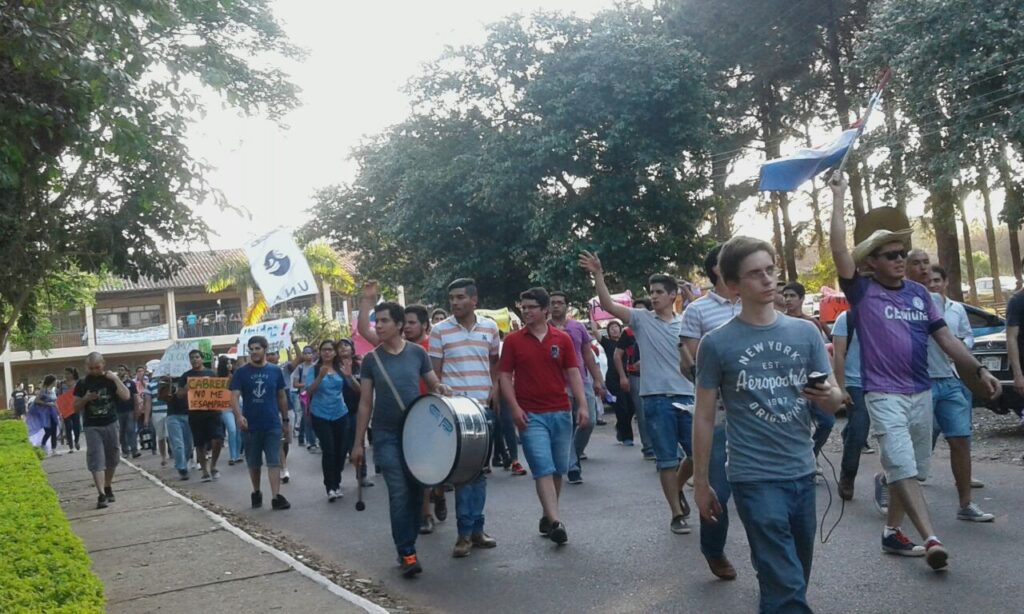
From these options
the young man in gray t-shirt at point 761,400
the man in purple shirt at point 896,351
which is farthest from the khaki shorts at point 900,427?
the young man in gray t-shirt at point 761,400

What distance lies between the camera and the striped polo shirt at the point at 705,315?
7.14m

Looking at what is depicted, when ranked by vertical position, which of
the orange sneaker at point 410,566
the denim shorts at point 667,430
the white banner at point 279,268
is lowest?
the orange sneaker at point 410,566

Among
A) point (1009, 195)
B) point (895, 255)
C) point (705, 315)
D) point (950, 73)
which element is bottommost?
point (705, 315)

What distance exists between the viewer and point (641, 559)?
730 centimetres

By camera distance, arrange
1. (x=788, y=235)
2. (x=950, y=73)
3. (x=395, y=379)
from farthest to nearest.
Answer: (x=788, y=235) → (x=950, y=73) → (x=395, y=379)

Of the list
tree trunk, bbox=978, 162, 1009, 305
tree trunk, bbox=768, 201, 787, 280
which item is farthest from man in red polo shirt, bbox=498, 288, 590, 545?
tree trunk, bbox=768, 201, 787, 280

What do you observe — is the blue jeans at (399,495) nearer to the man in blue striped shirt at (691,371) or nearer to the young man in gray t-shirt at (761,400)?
the man in blue striped shirt at (691,371)

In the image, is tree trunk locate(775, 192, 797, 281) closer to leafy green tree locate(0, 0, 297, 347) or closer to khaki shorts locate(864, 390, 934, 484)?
leafy green tree locate(0, 0, 297, 347)

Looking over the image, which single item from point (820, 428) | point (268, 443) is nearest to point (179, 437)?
point (268, 443)

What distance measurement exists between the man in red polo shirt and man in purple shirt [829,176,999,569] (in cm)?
246

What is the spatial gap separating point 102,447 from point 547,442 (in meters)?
7.30

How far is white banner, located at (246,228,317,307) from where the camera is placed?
16.7 meters

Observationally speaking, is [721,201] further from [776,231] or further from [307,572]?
[307,572]

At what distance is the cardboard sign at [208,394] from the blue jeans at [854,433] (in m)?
9.26
